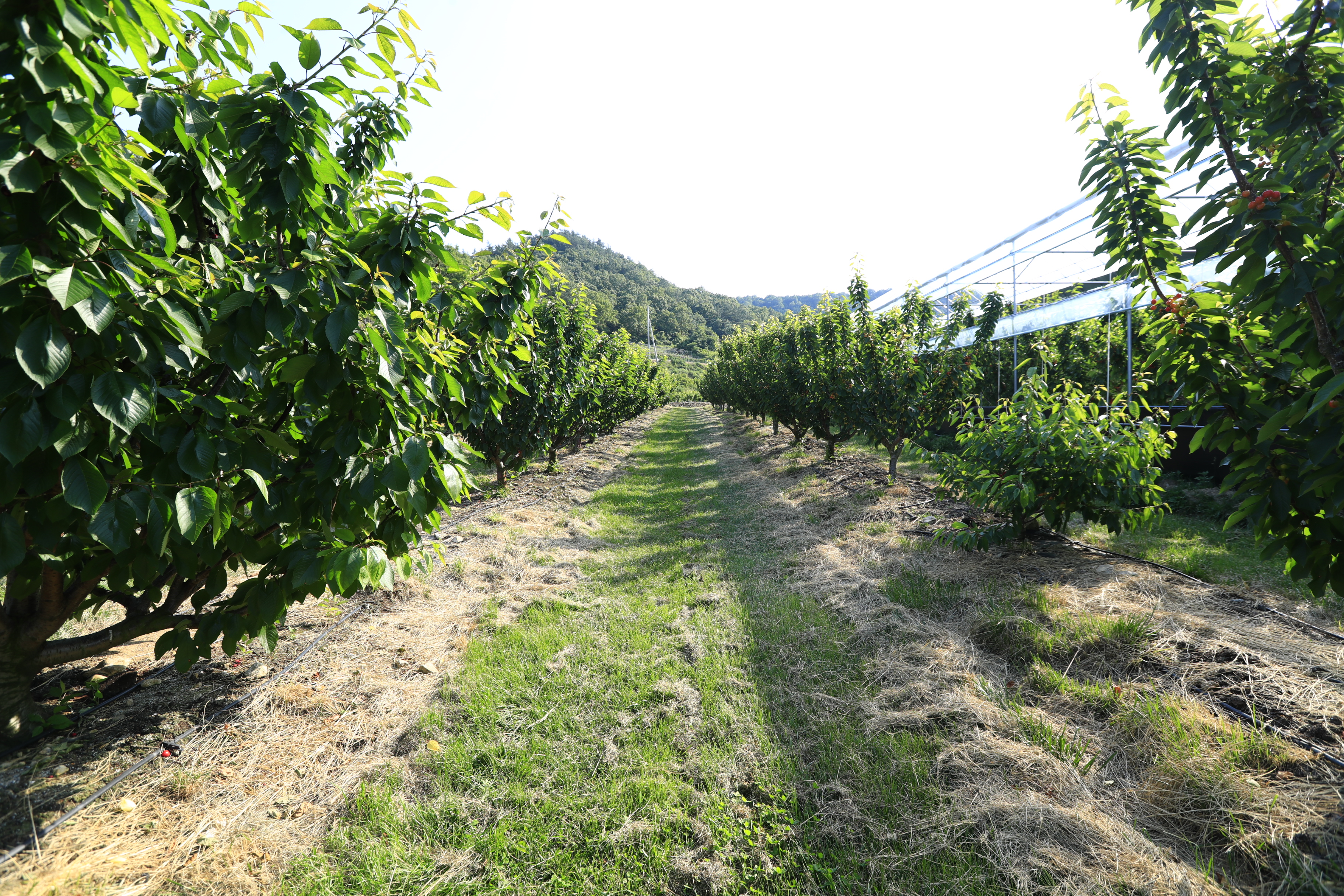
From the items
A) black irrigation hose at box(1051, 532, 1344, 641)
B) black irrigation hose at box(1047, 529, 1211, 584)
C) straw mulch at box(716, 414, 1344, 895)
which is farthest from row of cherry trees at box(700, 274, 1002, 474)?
straw mulch at box(716, 414, 1344, 895)

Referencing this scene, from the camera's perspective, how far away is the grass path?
2.01 m

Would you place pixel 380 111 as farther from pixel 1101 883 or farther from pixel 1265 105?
pixel 1101 883

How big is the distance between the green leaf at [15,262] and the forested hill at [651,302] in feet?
201

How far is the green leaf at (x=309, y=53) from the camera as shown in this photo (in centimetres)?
167

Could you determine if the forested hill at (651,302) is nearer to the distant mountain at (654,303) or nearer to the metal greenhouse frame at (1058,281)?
the distant mountain at (654,303)

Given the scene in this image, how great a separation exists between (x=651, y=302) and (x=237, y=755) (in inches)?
3521

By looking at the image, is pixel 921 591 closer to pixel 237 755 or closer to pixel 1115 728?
pixel 1115 728

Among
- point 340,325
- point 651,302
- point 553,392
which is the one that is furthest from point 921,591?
point 651,302

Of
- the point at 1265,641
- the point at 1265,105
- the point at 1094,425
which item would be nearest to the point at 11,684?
the point at 1265,105

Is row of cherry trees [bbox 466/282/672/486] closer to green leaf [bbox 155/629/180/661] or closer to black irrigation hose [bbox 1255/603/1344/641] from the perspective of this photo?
green leaf [bbox 155/629/180/661]

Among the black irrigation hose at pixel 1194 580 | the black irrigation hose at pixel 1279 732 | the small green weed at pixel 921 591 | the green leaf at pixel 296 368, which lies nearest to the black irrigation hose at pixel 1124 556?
the black irrigation hose at pixel 1194 580

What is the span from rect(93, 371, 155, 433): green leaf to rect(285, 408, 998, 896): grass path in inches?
74.4

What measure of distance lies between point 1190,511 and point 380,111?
33.4ft

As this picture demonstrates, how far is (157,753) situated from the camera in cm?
236
